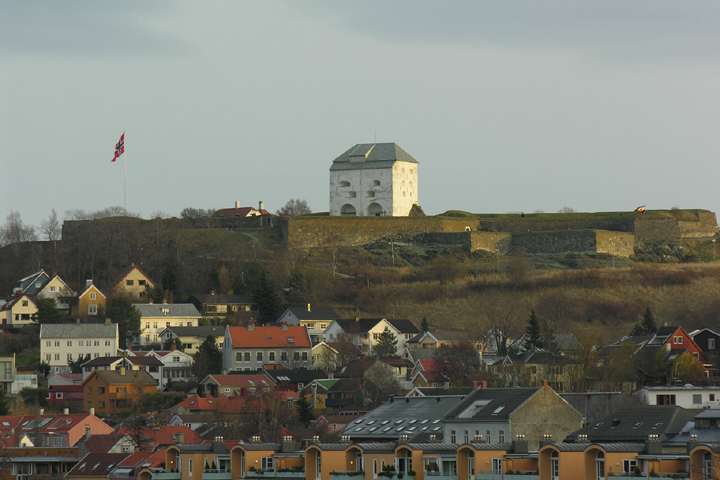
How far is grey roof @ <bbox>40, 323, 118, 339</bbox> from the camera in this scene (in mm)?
64562

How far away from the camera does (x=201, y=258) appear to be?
77438mm

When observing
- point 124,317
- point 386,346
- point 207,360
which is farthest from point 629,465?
point 124,317

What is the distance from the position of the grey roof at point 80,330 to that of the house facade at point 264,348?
566 centimetres

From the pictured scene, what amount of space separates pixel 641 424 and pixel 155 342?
125 feet

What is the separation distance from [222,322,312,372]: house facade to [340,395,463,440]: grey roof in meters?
18.3

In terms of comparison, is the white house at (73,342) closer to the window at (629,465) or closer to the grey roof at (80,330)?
the grey roof at (80,330)

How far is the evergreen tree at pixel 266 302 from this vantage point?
233 ft

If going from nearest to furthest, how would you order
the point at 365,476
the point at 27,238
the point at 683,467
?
the point at 683,467
the point at 365,476
the point at 27,238

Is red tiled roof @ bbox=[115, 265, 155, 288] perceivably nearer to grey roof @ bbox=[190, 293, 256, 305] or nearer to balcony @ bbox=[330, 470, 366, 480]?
grey roof @ bbox=[190, 293, 256, 305]

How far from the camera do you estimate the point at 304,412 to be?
4959 centimetres

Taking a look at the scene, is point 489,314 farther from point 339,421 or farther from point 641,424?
point 641,424

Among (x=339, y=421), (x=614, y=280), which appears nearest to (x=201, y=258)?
(x=614, y=280)

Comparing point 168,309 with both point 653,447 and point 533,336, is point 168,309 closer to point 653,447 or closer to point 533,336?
point 533,336

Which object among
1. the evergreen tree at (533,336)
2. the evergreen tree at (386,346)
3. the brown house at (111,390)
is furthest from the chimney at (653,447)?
the evergreen tree at (386,346)
